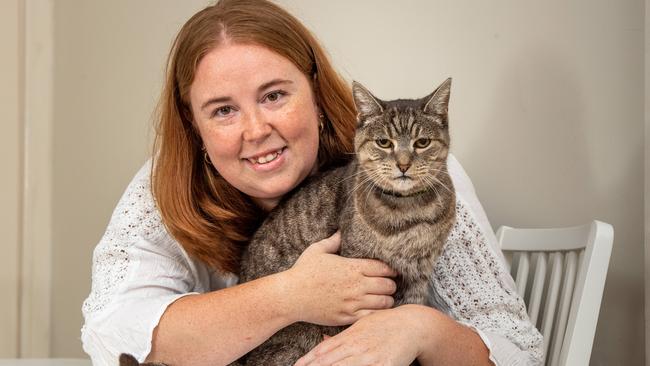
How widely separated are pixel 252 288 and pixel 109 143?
3.89 feet

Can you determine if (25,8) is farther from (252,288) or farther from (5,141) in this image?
(252,288)

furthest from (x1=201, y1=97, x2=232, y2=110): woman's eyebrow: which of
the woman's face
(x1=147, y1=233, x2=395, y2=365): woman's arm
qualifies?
(x1=147, y1=233, x2=395, y2=365): woman's arm

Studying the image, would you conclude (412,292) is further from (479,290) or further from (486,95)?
(486,95)

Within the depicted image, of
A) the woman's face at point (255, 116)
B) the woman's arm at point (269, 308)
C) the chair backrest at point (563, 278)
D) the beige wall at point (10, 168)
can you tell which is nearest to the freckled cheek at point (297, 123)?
the woman's face at point (255, 116)

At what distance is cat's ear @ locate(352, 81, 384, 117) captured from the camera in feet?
3.85

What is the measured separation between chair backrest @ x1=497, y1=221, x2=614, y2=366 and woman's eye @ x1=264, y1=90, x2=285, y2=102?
727 millimetres

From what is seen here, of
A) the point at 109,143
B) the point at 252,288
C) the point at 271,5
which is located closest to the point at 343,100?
the point at 271,5

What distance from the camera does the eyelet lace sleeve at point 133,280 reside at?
119 centimetres

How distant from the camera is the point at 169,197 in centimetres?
133

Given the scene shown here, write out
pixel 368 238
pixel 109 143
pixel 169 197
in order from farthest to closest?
1. pixel 109 143
2. pixel 169 197
3. pixel 368 238

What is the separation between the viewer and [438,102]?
1.17m

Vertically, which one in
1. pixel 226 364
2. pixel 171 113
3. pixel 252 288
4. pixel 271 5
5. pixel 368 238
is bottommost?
pixel 226 364

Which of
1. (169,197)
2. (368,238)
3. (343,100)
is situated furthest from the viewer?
(343,100)

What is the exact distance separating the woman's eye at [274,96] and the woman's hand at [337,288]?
0.32m
